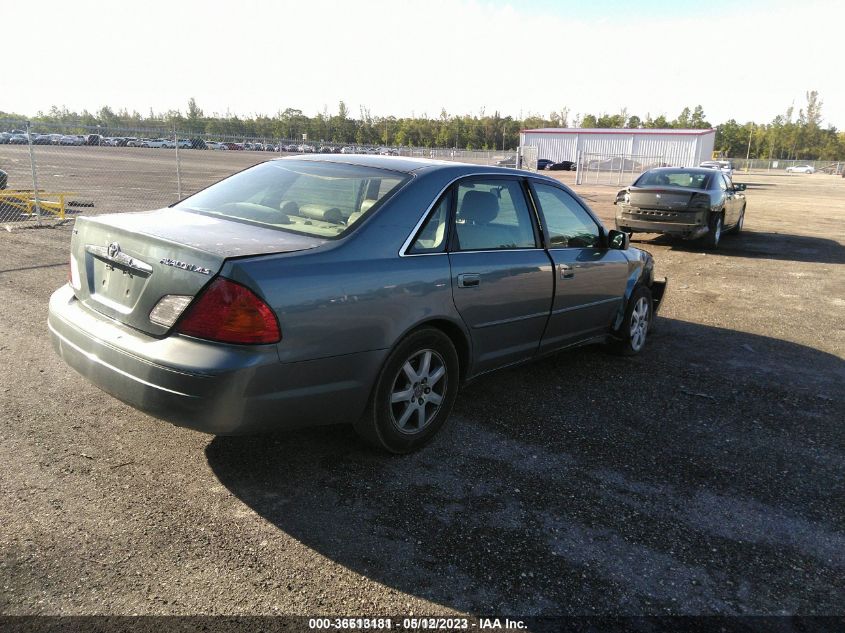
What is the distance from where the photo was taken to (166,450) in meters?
3.51

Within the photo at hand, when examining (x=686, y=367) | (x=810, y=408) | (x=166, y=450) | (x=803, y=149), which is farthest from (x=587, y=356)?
(x=803, y=149)

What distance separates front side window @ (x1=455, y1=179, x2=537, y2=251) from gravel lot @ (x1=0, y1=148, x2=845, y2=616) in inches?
44.9

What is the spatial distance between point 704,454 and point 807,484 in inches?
21.1

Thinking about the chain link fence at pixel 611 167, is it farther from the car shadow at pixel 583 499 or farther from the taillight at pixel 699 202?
the car shadow at pixel 583 499

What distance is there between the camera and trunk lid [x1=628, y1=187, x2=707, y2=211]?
11.6 metres

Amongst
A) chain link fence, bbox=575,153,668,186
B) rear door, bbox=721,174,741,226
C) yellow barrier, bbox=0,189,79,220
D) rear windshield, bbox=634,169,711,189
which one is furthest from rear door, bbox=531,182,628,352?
chain link fence, bbox=575,153,668,186

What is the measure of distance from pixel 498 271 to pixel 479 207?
1.43 feet

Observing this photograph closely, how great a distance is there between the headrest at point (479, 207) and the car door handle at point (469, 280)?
38 centimetres

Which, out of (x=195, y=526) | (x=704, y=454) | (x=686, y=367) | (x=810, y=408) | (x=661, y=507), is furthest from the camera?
(x=686, y=367)

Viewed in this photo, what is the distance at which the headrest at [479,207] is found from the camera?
3.91 m

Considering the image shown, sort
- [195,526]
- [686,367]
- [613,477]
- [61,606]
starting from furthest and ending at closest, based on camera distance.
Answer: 1. [686,367]
2. [613,477]
3. [195,526]
4. [61,606]

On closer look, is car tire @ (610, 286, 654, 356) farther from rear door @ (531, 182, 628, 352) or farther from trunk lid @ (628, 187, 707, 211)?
trunk lid @ (628, 187, 707, 211)

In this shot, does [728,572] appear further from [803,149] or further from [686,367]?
[803,149]

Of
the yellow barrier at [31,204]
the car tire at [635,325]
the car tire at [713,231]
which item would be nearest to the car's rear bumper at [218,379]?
the car tire at [635,325]
